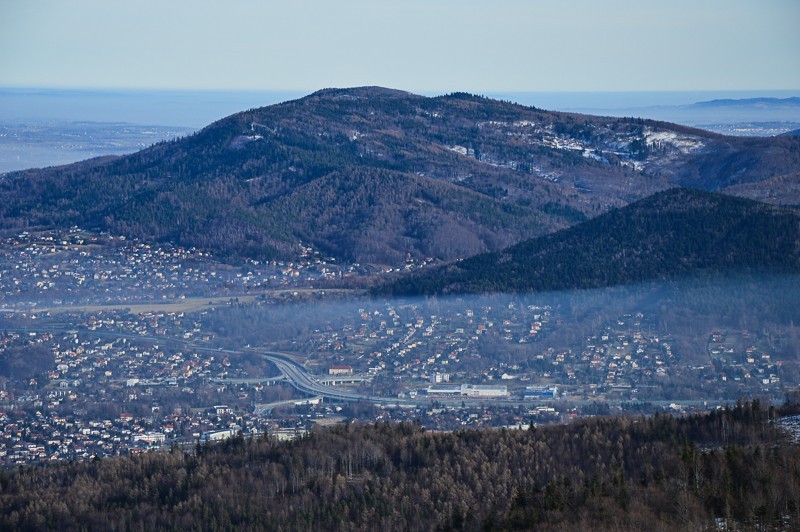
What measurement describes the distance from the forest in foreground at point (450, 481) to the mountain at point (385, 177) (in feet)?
127

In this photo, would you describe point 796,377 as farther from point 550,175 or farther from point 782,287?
point 550,175

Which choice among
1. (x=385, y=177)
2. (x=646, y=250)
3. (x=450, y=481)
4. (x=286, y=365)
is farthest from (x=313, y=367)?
(x=385, y=177)

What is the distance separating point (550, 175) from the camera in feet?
305

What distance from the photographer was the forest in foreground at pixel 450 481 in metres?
26.9

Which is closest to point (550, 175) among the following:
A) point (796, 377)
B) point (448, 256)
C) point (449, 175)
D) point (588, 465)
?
point (449, 175)

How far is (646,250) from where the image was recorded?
57938mm

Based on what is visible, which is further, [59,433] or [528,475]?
[59,433]

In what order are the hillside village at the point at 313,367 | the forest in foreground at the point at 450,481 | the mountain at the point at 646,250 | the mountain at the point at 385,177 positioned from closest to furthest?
the forest in foreground at the point at 450,481, the hillside village at the point at 313,367, the mountain at the point at 646,250, the mountain at the point at 385,177

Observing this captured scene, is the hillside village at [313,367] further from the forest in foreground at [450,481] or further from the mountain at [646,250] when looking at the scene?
the forest in foreground at [450,481]

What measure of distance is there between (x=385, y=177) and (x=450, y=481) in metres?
52.4

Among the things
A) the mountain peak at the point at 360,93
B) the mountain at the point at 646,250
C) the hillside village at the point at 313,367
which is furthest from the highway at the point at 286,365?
the mountain peak at the point at 360,93

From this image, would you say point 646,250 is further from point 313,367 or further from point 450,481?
point 450,481

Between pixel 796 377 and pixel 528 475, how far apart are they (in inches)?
667

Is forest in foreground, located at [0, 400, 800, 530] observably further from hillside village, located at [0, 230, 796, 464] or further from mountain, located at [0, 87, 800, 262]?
mountain, located at [0, 87, 800, 262]
